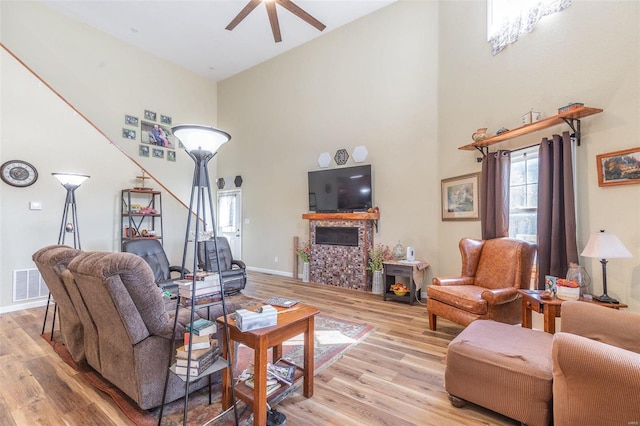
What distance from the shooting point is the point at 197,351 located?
5.47 feet

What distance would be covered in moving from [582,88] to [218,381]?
162 inches

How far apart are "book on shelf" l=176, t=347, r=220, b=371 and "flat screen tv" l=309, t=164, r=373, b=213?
3.79 meters

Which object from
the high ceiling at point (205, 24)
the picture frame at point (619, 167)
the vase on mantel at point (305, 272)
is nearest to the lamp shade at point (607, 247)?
the picture frame at point (619, 167)

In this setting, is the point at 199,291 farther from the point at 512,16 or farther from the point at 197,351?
the point at 512,16

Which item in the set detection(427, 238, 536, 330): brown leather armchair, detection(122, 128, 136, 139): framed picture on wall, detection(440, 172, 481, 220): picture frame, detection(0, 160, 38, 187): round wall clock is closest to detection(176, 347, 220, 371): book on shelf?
detection(427, 238, 536, 330): brown leather armchair

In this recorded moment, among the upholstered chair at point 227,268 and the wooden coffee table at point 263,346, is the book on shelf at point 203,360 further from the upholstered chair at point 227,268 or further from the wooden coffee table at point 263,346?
the upholstered chair at point 227,268

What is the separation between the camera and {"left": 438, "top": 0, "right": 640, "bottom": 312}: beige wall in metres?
2.37

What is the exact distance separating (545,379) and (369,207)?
3.64 metres

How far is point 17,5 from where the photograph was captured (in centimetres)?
491

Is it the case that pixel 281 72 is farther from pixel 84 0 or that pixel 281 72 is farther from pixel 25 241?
pixel 25 241

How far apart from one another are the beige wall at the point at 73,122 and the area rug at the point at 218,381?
197cm

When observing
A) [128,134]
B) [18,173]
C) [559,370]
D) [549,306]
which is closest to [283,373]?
[559,370]

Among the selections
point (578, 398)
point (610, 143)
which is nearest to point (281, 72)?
point (610, 143)

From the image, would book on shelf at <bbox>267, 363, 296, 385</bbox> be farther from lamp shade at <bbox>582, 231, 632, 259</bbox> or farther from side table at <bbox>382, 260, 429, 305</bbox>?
side table at <bbox>382, 260, 429, 305</bbox>
